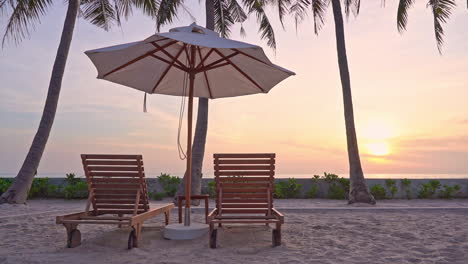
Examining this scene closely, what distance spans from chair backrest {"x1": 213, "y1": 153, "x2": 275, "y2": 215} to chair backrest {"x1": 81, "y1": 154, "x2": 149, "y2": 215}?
3.25ft

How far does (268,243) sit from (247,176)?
0.91 metres

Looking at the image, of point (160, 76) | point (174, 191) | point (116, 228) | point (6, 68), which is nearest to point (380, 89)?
point (174, 191)

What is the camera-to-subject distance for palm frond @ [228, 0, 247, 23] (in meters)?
12.3

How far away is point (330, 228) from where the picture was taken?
226 inches

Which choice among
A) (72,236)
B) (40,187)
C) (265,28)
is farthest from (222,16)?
(72,236)

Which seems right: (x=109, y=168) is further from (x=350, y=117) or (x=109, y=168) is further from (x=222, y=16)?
(x=222, y=16)

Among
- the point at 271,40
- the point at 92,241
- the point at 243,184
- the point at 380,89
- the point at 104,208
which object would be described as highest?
the point at 271,40

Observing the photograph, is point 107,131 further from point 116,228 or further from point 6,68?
point 116,228

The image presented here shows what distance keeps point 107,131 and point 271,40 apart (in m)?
6.21

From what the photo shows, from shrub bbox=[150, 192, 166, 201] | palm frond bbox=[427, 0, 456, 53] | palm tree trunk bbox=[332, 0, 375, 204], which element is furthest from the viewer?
shrub bbox=[150, 192, 166, 201]

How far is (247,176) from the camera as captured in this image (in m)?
5.10

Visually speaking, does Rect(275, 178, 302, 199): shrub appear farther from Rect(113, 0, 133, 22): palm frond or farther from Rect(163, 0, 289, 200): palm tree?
Rect(113, 0, 133, 22): palm frond

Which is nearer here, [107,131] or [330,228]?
[330,228]

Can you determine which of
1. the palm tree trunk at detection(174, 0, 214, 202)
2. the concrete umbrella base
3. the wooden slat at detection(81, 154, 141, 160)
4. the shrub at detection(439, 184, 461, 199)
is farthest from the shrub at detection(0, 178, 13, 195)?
the shrub at detection(439, 184, 461, 199)
